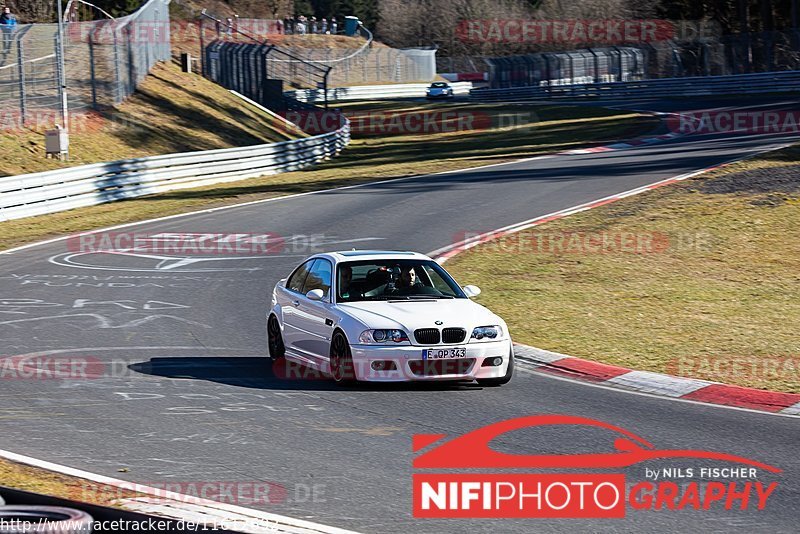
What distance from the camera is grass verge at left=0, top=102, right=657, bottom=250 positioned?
27177 millimetres

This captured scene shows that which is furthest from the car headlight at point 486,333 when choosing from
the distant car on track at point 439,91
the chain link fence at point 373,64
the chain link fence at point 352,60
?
the chain link fence at point 373,64

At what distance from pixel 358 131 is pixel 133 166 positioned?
2774 centimetres

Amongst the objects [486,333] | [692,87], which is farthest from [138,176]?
[692,87]

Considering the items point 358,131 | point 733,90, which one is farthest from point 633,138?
point 733,90

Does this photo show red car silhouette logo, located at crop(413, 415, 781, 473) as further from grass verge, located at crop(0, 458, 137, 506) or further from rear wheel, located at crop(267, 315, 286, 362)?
rear wheel, located at crop(267, 315, 286, 362)

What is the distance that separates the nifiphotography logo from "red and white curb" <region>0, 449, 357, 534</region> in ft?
2.85

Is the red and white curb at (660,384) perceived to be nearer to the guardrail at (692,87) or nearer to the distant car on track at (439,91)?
the guardrail at (692,87)

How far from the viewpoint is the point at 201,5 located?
104m

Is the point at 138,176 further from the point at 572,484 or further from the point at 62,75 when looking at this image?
the point at 572,484

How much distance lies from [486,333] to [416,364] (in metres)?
0.78

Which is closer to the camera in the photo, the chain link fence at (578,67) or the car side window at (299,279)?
the car side window at (299,279)

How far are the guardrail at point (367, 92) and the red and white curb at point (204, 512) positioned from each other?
73.0m

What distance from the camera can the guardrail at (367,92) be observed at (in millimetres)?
82438

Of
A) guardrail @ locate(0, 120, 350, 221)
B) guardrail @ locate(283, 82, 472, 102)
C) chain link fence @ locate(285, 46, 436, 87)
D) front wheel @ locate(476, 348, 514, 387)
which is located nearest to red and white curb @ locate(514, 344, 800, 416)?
front wheel @ locate(476, 348, 514, 387)
